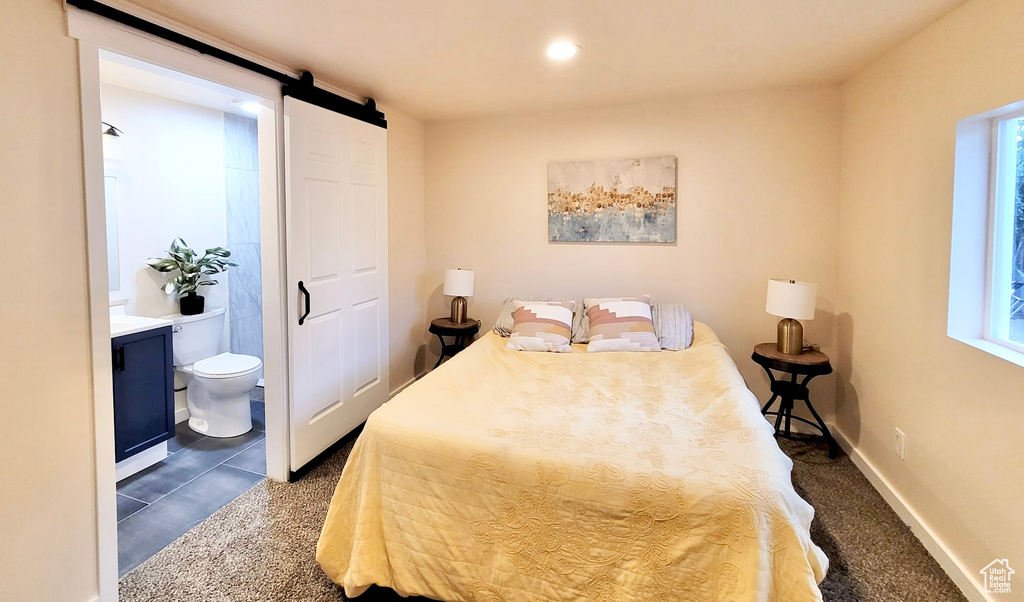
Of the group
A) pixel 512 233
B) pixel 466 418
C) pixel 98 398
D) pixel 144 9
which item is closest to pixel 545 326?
pixel 512 233

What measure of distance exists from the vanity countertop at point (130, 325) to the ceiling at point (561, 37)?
5.23 feet

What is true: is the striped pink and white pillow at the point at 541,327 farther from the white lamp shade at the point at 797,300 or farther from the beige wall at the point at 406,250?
the white lamp shade at the point at 797,300

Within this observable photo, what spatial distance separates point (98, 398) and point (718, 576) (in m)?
2.15

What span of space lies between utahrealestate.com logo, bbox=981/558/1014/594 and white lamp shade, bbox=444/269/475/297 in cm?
293

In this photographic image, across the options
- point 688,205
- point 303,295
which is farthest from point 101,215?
point 688,205

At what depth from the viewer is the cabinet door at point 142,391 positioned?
8.47 ft

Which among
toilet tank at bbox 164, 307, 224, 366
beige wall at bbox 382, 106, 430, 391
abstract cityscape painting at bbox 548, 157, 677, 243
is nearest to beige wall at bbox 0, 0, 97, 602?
toilet tank at bbox 164, 307, 224, 366

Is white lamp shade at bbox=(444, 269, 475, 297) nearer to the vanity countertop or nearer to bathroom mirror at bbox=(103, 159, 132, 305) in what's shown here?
the vanity countertop

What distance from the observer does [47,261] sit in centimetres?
159

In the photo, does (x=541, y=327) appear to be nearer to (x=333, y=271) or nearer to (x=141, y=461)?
(x=333, y=271)

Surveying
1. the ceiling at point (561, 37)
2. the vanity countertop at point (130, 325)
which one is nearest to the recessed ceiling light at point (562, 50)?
the ceiling at point (561, 37)

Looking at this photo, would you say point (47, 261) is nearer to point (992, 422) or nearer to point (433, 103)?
point (433, 103)

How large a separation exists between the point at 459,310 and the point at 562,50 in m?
1.91

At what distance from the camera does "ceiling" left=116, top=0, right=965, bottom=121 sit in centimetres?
196
